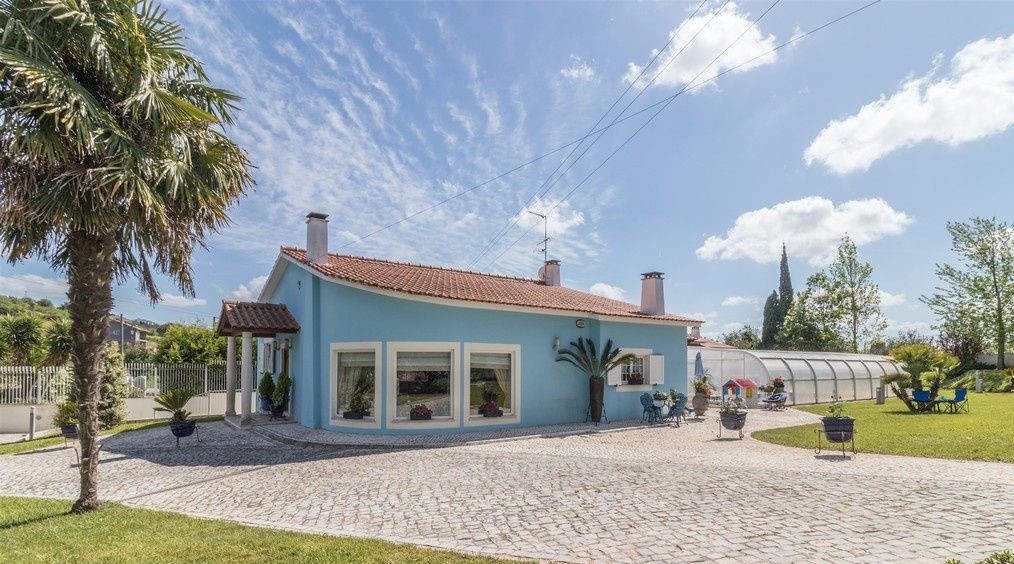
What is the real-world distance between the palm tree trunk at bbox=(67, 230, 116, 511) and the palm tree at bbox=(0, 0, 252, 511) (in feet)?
0.05

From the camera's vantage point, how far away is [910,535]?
20.3 ft

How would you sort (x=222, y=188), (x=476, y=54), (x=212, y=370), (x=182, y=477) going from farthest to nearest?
(x=212, y=370)
(x=476, y=54)
(x=182, y=477)
(x=222, y=188)

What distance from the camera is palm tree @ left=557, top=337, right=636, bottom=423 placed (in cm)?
1720

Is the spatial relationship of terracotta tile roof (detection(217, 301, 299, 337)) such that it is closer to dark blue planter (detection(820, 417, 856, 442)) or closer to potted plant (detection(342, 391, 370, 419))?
potted plant (detection(342, 391, 370, 419))

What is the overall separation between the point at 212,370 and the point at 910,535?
87.2 feet

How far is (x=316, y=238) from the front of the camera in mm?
16031

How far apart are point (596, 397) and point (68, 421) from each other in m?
14.6

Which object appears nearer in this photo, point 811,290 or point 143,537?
point 143,537

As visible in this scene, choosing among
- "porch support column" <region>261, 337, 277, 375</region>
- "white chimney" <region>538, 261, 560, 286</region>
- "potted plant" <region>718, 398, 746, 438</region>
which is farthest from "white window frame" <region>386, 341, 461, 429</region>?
"white chimney" <region>538, 261, 560, 286</region>

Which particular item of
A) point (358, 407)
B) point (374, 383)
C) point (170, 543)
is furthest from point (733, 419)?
point (170, 543)

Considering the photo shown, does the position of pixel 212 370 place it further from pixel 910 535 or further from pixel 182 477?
pixel 910 535


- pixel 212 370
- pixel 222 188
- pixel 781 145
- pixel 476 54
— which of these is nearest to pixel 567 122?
pixel 476 54

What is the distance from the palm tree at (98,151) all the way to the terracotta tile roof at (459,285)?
229 inches

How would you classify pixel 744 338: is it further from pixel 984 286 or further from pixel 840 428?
pixel 840 428
